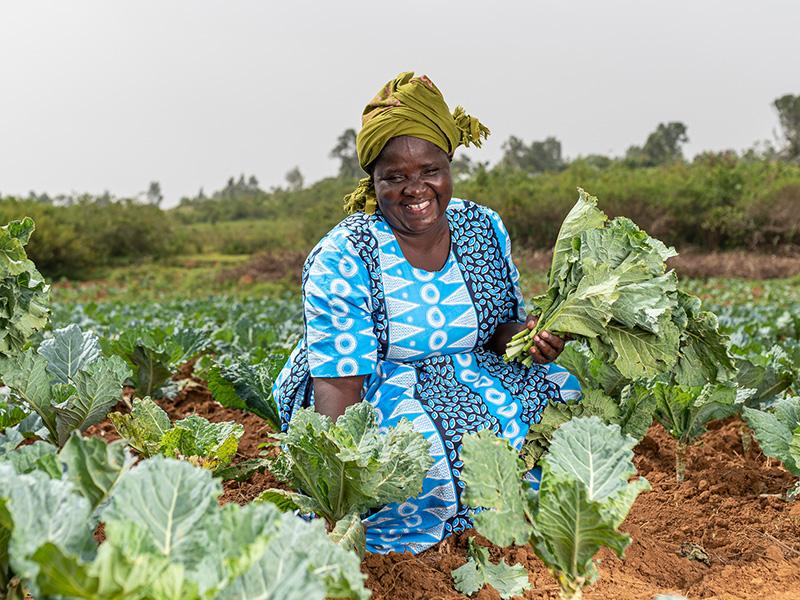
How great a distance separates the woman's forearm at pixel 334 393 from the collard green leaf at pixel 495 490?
2.26 feet

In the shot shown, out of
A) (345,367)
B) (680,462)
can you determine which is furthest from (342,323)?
(680,462)

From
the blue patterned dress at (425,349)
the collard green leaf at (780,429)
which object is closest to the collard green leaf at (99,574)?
the blue patterned dress at (425,349)

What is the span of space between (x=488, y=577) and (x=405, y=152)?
137 centimetres

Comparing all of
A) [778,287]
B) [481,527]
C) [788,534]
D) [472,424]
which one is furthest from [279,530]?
[778,287]

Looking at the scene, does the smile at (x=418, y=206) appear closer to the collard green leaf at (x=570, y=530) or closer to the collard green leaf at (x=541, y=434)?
the collard green leaf at (x=541, y=434)

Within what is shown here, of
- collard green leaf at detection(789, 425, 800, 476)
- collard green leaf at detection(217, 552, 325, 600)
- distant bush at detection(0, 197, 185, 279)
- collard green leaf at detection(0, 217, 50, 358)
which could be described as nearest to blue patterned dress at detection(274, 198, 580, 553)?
collard green leaf at detection(789, 425, 800, 476)

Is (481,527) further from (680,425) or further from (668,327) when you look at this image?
(680,425)

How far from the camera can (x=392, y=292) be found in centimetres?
262

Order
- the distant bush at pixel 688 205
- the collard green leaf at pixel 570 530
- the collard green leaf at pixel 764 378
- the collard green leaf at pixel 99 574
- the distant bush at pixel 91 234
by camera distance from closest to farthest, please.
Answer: the collard green leaf at pixel 99 574
the collard green leaf at pixel 570 530
the collard green leaf at pixel 764 378
the distant bush at pixel 688 205
the distant bush at pixel 91 234

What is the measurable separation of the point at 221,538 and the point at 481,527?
2.20 feet

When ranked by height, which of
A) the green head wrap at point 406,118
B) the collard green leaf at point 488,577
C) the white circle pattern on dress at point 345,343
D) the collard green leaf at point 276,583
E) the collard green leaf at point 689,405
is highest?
the green head wrap at point 406,118

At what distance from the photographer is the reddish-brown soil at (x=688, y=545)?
84.2 inches

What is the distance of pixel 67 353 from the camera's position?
2.88 m

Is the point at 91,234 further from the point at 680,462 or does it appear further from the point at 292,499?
the point at 292,499
